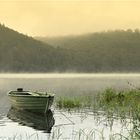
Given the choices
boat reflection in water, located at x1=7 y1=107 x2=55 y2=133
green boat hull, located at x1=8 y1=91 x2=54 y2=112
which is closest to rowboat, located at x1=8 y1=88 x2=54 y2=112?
green boat hull, located at x1=8 y1=91 x2=54 y2=112

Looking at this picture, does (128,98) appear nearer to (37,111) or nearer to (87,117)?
(87,117)

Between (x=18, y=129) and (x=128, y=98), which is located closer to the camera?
(x=18, y=129)

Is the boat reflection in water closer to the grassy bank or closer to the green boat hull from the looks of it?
the green boat hull

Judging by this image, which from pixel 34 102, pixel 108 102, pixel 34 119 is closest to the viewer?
pixel 34 119

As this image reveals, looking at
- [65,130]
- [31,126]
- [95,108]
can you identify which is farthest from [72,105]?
[65,130]

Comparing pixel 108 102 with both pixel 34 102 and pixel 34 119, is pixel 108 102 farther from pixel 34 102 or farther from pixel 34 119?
pixel 34 119

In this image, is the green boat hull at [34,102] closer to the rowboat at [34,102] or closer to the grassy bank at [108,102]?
the rowboat at [34,102]

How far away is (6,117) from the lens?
38.0 m

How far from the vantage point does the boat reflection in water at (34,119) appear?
3260 centimetres

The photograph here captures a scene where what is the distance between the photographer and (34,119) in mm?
36844

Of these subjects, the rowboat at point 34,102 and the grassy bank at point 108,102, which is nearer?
the grassy bank at point 108,102

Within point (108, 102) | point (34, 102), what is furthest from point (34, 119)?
point (108, 102)

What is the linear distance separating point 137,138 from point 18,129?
1317cm

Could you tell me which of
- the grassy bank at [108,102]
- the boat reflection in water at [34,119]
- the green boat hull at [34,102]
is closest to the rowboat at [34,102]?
the green boat hull at [34,102]
